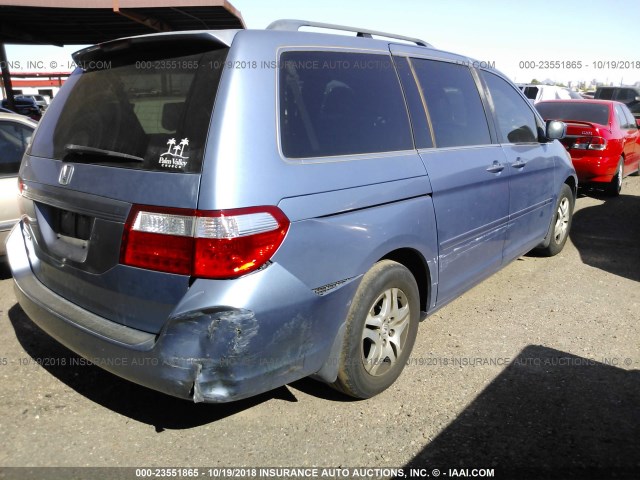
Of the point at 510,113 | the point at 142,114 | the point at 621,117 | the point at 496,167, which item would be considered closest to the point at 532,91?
the point at 621,117

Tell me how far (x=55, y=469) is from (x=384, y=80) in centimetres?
256

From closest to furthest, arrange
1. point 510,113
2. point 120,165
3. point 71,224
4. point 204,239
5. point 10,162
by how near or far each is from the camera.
→ point 204,239 < point 120,165 < point 71,224 < point 510,113 < point 10,162

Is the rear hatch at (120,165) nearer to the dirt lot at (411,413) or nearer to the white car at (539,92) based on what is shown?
the dirt lot at (411,413)

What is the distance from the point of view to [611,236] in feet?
21.6

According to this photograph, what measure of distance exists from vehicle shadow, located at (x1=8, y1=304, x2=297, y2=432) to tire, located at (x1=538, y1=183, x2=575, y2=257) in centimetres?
356

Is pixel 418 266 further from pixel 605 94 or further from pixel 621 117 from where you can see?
pixel 605 94

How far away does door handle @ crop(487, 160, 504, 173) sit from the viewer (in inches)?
149

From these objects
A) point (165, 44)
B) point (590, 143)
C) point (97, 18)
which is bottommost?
point (590, 143)

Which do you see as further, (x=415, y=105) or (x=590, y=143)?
(x=590, y=143)

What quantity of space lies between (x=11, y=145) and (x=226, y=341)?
11.9ft

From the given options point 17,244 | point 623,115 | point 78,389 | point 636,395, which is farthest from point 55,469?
point 623,115

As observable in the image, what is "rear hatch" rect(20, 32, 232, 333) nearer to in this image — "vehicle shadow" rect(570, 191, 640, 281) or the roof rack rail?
the roof rack rail

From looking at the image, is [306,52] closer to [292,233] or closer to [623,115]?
[292,233]

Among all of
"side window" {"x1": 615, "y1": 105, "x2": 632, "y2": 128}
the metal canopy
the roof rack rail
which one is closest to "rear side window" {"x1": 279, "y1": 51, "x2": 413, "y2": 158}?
the roof rack rail
